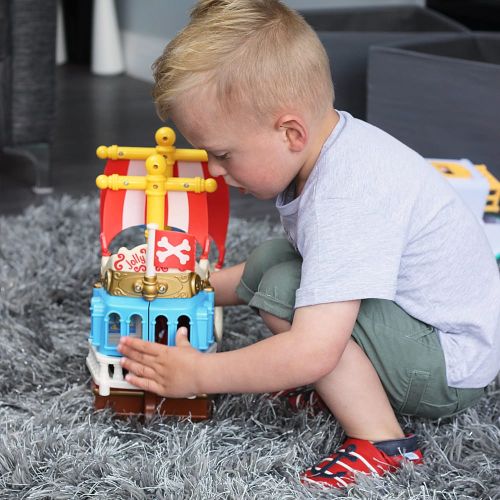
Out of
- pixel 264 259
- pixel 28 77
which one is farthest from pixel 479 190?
pixel 28 77

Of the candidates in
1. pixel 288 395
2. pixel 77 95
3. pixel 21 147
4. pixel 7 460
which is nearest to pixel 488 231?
pixel 288 395

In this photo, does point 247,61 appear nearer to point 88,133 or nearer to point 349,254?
point 349,254

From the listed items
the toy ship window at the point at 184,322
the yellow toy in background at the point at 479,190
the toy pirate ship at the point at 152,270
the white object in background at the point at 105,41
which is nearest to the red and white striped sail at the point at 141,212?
the toy pirate ship at the point at 152,270

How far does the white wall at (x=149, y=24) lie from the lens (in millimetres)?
3396

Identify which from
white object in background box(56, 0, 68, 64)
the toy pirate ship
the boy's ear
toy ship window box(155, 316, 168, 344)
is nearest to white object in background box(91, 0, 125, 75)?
white object in background box(56, 0, 68, 64)

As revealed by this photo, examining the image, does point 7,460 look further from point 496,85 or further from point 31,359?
point 496,85

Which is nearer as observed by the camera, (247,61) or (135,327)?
(247,61)

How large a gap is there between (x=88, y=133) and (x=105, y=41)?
121 centimetres

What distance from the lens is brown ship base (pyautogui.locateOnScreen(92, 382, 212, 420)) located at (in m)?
1.07

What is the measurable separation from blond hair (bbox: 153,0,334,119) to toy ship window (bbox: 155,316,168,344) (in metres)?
0.27

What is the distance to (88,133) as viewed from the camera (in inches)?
107

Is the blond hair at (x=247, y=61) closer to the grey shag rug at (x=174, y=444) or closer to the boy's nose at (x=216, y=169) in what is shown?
the boy's nose at (x=216, y=169)

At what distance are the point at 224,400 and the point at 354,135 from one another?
1.29ft

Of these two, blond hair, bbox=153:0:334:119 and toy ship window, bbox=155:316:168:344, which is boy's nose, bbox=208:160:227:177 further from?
toy ship window, bbox=155:316:168:344
